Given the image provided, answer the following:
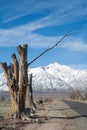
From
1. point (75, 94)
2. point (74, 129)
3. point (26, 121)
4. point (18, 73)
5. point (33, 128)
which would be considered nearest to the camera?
point (74, 129)

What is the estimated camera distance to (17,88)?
29531mm

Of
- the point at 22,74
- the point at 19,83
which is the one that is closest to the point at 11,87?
the point at 19,83

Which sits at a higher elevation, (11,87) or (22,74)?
(22,74)

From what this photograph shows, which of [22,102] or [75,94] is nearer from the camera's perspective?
[22,102]

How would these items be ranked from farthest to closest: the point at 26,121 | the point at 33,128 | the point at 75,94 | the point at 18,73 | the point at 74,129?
1. the point at 75,94
2. the point at 18,73
3. the point at 26,121
4. the point at 33,128
5. the point at 74,129

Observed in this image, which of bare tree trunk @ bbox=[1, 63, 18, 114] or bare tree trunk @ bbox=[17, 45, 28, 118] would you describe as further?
bare tree trunk @ bbox=[1, 63, 18, 114]

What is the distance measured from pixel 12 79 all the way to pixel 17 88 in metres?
0.73

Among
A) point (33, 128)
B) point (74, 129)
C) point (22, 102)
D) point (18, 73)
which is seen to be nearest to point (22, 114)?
point (22, 102)

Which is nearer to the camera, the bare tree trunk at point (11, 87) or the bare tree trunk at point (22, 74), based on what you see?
the bare tree trunk at point (22, 74)

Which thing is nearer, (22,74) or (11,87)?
(22,74)

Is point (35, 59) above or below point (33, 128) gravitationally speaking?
above

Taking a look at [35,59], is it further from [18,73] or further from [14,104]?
[14,104]

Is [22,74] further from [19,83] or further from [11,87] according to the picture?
[11,87]

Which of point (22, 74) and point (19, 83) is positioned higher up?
point (22, 74)
